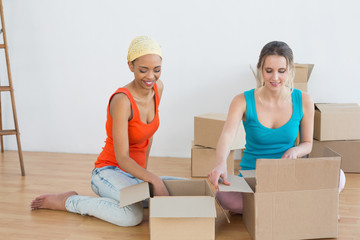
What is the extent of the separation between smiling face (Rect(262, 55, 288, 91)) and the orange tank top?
0.52m

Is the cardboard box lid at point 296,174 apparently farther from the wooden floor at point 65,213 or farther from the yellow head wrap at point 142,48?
the yellow head wrap at point 142,48

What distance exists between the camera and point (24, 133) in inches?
129

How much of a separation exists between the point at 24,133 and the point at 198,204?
2148 mm

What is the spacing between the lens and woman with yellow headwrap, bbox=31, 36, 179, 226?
1.74 m

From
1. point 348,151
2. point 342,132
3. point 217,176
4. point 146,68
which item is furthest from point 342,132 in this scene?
point 146,68

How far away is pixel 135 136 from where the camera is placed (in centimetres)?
188

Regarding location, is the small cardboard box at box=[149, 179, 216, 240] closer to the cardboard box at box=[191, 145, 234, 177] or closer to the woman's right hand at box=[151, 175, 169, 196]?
the woman's right hand at box=[151, 175, 169, 196]

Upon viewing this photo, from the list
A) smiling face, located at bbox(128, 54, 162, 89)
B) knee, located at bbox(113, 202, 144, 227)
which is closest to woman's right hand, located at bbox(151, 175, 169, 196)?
knee, located at bbox(113, 202, 144, 227)

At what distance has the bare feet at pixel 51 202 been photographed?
1.94 meters

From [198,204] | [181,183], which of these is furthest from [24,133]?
[198,204]

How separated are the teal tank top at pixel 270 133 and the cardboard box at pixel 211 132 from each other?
0.63m

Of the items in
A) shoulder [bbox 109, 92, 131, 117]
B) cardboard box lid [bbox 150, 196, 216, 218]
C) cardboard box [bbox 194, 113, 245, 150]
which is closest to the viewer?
cardboard box lid [bbox 150, 196, 216, 218]

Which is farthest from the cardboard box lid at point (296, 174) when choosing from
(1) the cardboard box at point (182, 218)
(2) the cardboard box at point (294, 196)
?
(1) the cardboard box at point (182, 218)

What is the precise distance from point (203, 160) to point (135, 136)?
771 mm
